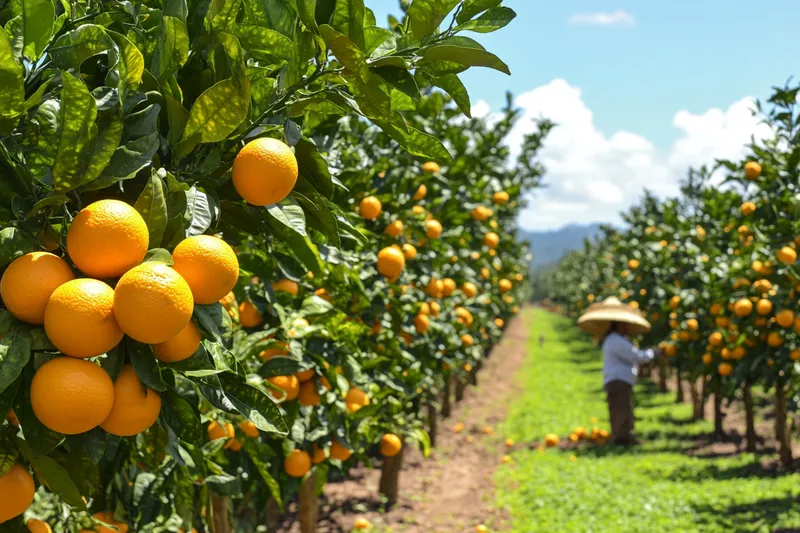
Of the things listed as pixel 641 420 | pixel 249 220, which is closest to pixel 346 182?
pixel 249 220

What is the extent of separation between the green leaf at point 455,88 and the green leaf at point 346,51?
8.5 inches

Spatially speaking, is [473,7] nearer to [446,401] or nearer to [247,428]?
[247,428]

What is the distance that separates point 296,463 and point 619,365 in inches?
259

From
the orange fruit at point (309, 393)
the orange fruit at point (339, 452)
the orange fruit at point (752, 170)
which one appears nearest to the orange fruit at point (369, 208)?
the orange fruit at point (309, 393)

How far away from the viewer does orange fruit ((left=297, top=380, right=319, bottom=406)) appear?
283cm

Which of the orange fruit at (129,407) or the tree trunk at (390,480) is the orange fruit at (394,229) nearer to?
the orange fruit at (129,407)

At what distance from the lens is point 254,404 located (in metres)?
1.18

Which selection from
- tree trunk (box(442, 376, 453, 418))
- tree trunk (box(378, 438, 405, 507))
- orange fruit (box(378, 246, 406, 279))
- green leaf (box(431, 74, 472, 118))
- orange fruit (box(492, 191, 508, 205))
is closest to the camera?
green leaf (box(431, 74, 472, 118))

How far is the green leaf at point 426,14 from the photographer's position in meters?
1.20

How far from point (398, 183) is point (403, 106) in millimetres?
3193

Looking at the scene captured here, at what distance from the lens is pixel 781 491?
6070 mm

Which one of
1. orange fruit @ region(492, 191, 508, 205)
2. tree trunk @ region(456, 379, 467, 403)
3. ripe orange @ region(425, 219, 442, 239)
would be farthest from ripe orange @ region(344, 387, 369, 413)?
tree trunk @ region(456, 379, 467, 403)

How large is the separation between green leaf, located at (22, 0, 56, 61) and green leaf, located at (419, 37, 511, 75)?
678 millimetres

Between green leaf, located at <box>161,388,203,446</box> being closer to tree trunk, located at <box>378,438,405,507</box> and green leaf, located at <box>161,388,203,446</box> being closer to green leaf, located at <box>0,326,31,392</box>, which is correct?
green leaf, located at <box>0,326,31,392</box>
